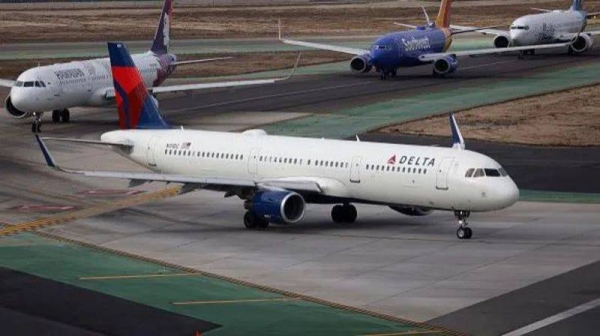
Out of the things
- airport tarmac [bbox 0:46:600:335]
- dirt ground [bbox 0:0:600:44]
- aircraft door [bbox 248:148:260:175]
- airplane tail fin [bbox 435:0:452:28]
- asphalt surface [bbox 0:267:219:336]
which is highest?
dirt ground [bbox 0:0:600:44]

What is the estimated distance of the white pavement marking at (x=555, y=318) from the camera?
42.1 meters

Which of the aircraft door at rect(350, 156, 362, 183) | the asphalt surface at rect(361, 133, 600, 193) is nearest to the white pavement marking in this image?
the aircraft door at rect(350, 156, 362, 183)

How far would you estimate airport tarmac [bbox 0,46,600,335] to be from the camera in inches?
1825

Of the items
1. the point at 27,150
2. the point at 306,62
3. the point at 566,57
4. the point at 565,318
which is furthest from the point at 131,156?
the point at 566,57

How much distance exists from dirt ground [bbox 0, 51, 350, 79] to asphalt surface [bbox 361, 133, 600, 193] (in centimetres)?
4088

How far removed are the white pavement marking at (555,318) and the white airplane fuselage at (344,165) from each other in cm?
942

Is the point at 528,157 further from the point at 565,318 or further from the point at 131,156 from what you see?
the point at 565,318

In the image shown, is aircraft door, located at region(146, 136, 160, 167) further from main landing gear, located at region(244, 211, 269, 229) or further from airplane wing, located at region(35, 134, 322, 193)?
main landing gear, located at region(244, 211, 269, 229)

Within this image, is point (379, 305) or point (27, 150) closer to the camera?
point (379, 305)

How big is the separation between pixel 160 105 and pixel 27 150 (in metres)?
22.6

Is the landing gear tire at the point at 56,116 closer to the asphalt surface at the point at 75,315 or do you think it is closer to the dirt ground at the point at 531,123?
the dirt ground at the point at 531,123

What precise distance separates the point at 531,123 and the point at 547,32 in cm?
4928

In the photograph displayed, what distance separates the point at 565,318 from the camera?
4362 cm

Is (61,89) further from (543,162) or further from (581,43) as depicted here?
(581,43)
